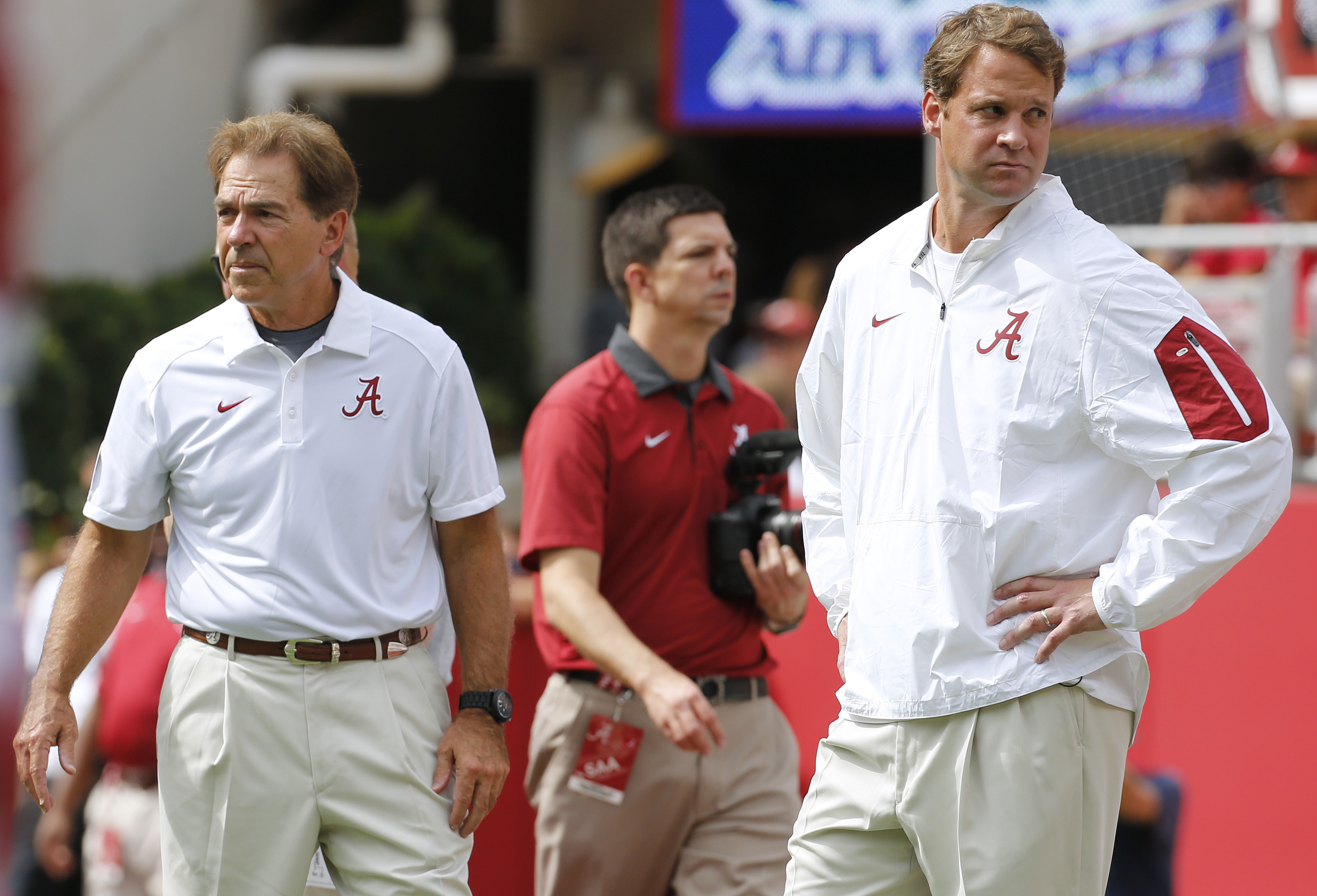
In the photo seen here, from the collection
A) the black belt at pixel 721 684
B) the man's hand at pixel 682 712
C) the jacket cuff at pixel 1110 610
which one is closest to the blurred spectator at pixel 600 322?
the black belt at pixel 721 684

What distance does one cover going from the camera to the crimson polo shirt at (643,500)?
3.61 m

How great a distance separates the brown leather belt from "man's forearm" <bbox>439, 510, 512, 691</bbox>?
0.16 metres

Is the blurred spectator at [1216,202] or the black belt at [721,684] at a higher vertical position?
the blurred spectator at [1216,202]

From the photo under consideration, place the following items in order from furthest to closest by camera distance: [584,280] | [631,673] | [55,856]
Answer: [584,280] < [55,856] < [631,673]

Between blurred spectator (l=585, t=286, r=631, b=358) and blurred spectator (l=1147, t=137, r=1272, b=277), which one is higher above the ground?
blurred spectator (l=1147, t=137, r=1272, b=277)

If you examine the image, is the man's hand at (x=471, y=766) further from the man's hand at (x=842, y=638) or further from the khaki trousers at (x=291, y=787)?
the man's hand at (x=842, y=638)

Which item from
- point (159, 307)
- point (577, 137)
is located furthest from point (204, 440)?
point (577, 137)

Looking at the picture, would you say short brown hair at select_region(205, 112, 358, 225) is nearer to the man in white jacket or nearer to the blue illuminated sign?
the man in white jacket

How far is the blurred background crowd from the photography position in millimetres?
5320

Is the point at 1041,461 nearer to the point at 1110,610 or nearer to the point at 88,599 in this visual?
the point at 1110,610

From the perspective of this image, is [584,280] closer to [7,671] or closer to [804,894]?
[804,894]

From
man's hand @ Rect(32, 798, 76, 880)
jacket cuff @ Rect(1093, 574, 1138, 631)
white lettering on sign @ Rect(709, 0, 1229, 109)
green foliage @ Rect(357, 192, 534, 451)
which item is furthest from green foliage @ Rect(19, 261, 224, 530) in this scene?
jacket cuff @ Rect(1093, 574, 1138, 631)

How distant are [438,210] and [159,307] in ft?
15.3

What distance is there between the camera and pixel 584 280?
13.8 metres
